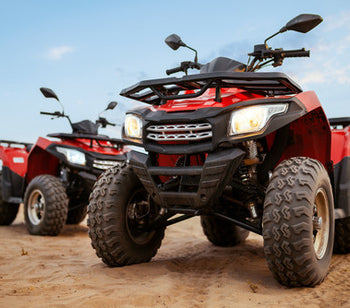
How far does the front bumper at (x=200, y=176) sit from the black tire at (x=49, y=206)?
10.4 ft

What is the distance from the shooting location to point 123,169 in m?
3.64

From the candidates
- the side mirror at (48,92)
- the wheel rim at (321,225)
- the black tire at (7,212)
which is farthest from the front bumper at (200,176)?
the black tire at (7,212)

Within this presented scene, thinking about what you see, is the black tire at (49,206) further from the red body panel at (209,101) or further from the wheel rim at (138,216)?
the red body panel at (209,101)

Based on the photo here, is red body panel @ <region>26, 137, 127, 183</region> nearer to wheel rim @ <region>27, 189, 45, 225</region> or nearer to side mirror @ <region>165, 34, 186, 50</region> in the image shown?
wheel rim @ <region>27, 189, 45, 225</region>

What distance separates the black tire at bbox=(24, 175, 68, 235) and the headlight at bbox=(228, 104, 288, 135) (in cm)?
380

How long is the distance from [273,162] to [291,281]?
95 cm

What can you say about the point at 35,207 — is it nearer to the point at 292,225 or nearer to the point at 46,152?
the point at 46,152

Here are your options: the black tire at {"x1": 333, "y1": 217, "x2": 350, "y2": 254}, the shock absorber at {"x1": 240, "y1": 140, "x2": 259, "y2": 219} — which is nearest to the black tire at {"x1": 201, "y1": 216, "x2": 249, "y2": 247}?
the black tire at {"x1": 333, "y1": 217, "x2": 350, "y2": 254}

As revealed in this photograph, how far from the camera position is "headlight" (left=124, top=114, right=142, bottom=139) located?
3.30 metres

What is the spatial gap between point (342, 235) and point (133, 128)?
2.39 meters

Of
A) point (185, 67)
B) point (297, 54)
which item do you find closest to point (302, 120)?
point (297, 54)

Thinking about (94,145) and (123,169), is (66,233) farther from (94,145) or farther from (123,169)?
(123,169)

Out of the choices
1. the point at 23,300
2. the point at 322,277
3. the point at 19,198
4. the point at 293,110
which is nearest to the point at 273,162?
the point at 293,110

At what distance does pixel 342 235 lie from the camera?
168 inches
